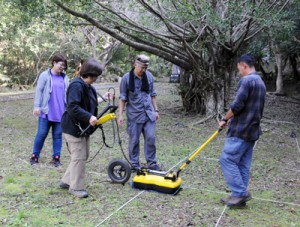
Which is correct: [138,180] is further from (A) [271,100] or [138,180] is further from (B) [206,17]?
(A) [271,100]

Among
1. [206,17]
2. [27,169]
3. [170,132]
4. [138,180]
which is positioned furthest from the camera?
[170,132]

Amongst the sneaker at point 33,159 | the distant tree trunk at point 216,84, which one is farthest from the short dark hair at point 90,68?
the distant tree trunk at point 216,84

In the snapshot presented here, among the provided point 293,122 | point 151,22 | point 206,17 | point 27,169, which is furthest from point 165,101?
point 27,169

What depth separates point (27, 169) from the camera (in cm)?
553

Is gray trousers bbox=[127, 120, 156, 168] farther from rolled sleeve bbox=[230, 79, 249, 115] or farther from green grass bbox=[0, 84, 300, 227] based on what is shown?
rolled sleeve bbox=[230, 79, 249, 115]

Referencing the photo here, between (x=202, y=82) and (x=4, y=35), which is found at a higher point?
(x=4, y=35)

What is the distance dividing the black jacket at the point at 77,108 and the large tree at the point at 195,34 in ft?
14.0

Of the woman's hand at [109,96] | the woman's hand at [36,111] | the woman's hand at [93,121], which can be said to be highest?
the woman's hand at [109,96]

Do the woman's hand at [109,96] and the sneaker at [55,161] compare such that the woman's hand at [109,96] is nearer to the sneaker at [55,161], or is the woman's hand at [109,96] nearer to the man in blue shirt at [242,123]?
the man in blue shirt at [242,123]

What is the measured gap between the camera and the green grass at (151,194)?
3.87 meters

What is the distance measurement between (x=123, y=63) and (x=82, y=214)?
2535 cm

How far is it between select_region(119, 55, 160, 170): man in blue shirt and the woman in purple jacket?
0.90 meters

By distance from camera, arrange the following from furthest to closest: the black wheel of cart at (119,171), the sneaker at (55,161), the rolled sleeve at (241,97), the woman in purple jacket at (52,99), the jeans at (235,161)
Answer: the sneaker at (55,161) < the woman in purple jacket at (52,99) < the black wheel of cart at (119,171) < the jeans at (235,161) < the rolled sleeve at (241,97)

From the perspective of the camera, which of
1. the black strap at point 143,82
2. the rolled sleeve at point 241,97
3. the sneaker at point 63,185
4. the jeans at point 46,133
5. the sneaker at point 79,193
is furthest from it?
the jeans at point 46,133
